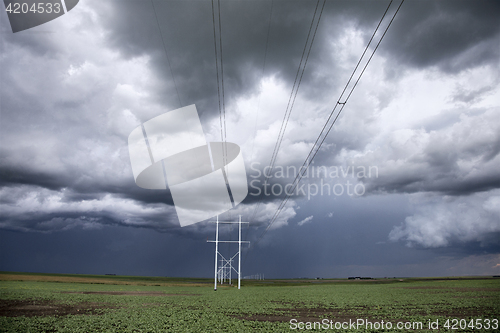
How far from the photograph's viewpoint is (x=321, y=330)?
1938 centimetres

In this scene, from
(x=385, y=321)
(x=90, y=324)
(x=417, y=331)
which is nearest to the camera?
(x=417, y=331)

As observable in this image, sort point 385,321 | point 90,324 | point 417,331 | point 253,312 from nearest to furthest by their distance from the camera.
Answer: point 417,331, point 90,324, point 385,321, point 253,312

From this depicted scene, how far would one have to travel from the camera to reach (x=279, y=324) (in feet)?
70.6

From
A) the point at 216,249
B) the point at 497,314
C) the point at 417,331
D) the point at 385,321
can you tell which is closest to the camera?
the point at 417,331

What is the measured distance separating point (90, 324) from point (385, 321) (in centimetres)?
2226

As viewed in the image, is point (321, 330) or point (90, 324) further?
point (90, 324)

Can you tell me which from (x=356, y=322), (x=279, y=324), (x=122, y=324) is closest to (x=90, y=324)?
(x=122, y=324)

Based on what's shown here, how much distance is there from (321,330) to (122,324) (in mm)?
14236

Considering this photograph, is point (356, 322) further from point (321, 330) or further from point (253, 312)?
point (253, 312)

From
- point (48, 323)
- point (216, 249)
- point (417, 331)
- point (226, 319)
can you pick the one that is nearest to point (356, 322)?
point (417, 331)

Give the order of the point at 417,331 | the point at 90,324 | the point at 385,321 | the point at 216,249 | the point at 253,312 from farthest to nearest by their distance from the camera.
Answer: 1. the point at 216,249
2. the point at 253,312
3. the point at 385,321
4. the point at 90,324
5. the point at 417,331

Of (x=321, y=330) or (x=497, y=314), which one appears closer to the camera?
(x=321, y=330)

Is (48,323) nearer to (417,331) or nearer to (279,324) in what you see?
(279,324)

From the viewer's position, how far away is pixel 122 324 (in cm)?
2120
